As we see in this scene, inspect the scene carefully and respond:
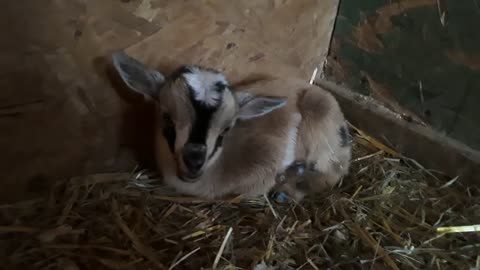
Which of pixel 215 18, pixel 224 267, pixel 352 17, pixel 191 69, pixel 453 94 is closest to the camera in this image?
pixel 224 267

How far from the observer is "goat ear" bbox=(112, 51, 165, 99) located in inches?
86.0

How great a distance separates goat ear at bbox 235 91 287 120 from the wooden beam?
0.60m

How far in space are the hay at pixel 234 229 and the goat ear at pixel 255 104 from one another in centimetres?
31

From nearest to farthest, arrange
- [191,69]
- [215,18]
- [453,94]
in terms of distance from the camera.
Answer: [191,69] < [215,18] < [453,94]

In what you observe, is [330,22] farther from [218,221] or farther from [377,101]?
[218,221]

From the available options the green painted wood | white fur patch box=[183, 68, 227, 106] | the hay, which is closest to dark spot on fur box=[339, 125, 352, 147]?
the hay

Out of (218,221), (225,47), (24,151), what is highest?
(225,47)

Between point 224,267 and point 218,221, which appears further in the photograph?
point 218,221

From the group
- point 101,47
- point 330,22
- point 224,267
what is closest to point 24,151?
point 101,47

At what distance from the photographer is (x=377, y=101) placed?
2.85 metres

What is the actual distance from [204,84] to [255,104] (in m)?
0.23

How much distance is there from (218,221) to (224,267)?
0.87ft

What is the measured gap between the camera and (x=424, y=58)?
2615 mm

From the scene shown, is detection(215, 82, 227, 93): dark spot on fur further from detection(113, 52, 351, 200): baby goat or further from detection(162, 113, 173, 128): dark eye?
detection(162, 113, 173, 128): dark eye
